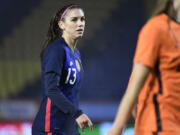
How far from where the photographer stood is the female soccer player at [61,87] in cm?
401

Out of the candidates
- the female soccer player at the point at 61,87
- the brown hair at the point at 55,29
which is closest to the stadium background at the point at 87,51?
the brown hair at the point at 55,29

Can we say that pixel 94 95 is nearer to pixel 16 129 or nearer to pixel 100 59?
pixel 100 59

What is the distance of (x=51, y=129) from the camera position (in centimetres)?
420

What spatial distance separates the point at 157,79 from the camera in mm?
2846

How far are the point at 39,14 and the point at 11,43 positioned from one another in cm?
110

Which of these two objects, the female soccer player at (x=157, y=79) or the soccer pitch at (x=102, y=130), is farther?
the soccer pitch at (x=102, y=130)

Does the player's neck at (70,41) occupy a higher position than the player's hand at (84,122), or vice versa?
the player's neck at (70,41)

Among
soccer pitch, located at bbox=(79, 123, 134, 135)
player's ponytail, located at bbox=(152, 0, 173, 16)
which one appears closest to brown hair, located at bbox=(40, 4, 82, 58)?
player's ponytail, located at bbox=(152, 0, 173, 16)

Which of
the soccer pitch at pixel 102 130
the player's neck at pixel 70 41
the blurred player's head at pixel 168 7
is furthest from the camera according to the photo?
the soccer pitch at pixel 102 130

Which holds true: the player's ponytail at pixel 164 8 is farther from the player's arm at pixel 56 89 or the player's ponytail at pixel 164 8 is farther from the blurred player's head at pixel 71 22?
the blurred player's head at pixel 71 22

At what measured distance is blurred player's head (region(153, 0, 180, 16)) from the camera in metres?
2.84

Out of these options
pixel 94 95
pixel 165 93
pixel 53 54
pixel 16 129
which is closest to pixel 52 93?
pixel 53 54

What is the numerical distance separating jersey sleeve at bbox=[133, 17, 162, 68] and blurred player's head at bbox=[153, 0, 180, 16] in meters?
0.15

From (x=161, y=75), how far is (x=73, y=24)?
1810 mm
